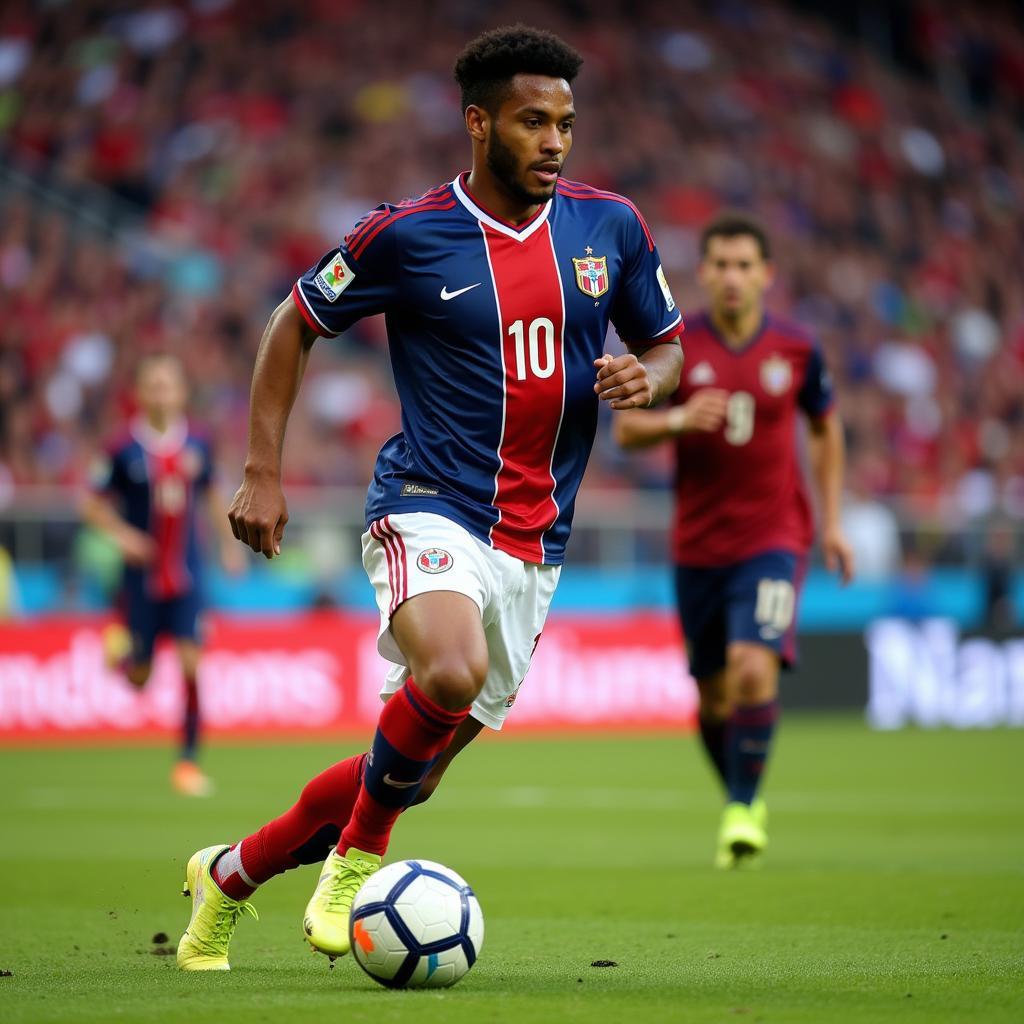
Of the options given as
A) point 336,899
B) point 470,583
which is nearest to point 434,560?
point 470,583

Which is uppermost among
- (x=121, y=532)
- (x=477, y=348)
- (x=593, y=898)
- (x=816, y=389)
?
(x=816, y=389)

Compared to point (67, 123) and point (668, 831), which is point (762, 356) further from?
point (67, 123)

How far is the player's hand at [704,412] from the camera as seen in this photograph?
786cm

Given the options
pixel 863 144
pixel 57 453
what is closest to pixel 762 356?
pixel 57 453

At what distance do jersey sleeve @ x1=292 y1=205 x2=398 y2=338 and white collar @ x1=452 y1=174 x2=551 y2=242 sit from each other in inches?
9.6

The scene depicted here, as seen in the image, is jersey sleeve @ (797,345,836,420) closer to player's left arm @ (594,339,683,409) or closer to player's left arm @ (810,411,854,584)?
player's left arm @ (810,411,854,584)

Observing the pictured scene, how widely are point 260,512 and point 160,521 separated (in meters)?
8.04

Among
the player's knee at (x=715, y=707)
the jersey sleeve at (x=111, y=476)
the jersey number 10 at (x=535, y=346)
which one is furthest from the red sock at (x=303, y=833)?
the jersey sleeve at (x=111, y=476)

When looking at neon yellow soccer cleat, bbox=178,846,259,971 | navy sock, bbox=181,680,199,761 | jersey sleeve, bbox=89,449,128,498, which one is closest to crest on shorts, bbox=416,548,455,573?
neon yellow soccer cleat, bbox=178,846,259,971

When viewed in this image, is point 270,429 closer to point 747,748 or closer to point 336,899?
point 336,899

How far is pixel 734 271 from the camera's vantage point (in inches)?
341

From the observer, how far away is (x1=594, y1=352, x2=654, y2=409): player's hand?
15.6ft

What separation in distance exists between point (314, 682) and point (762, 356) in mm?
9994

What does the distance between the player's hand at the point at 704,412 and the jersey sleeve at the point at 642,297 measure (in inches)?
95.8
